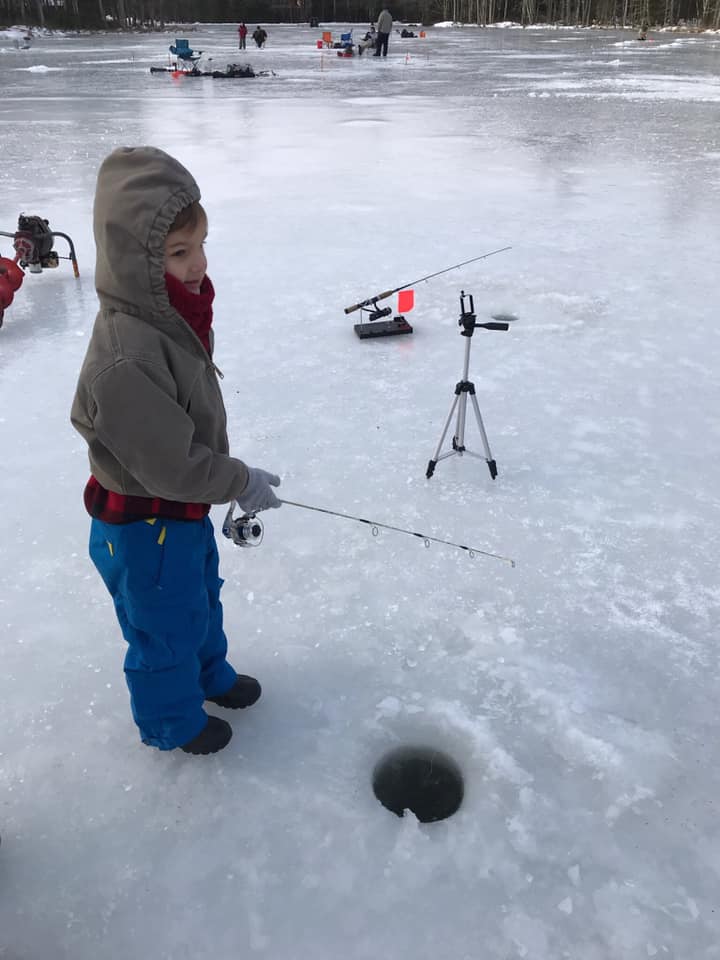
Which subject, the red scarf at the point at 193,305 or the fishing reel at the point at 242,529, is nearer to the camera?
the red scarf at the point at 193,305

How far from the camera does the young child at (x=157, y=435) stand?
158 cm

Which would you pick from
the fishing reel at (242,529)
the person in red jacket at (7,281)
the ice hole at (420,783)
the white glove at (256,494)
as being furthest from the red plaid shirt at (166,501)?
the person in red jacket at (7,281)

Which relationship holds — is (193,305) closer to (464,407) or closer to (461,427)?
(464,407)

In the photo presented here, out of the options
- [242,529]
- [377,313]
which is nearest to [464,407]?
[242,529]

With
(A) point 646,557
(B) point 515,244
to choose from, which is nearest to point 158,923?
(A) point 646,557

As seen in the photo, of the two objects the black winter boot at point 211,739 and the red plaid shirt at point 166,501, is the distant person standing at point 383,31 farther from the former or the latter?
the black winter boot at point 211,739

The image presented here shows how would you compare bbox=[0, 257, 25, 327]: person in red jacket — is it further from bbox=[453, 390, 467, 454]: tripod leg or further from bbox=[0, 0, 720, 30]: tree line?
bbox=[0, 0, 720, 30]: tree line

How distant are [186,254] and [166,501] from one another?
63 centimetres

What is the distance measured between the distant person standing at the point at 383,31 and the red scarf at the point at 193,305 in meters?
37.1

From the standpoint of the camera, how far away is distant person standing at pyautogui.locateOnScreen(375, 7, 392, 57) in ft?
110

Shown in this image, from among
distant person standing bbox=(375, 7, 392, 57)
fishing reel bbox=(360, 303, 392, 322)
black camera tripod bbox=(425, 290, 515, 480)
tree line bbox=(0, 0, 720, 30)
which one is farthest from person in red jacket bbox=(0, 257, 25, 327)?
tree line bbox=(0, 0, 720, 30)

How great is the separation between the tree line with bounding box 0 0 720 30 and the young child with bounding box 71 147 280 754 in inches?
2936

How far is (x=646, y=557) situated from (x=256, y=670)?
1767 millimetres

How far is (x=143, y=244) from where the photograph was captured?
1.56 m
